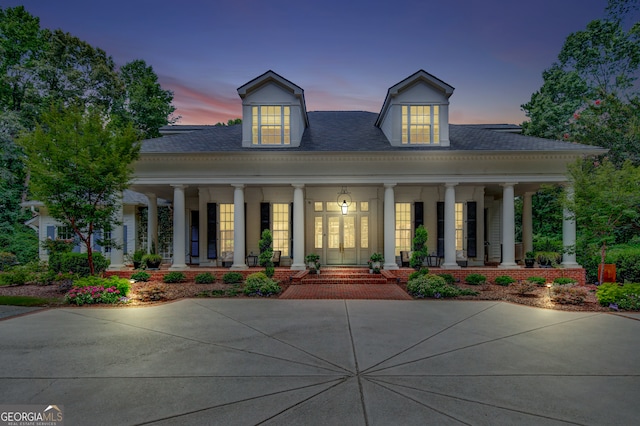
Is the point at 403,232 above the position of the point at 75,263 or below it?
above

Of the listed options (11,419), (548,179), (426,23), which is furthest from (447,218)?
(11,419)

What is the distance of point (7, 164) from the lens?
75.6ft

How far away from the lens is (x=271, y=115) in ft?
49.3

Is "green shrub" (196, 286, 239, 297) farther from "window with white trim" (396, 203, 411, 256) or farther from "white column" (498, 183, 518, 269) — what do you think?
"white column" (498, 183, 518, 269)

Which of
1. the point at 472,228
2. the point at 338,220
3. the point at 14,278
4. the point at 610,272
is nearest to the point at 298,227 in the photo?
the point at 338,220

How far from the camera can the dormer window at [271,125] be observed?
14945mm

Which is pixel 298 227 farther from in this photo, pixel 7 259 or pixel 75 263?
pixel 7 259

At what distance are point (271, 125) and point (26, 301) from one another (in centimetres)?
1085

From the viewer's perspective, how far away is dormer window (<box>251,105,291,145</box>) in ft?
49.0

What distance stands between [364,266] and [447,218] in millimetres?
4666

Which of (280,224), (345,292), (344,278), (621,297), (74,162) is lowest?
(345,292)

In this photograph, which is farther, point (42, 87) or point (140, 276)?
point (42, 87)

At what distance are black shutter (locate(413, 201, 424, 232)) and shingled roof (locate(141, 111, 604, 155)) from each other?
3.19 m

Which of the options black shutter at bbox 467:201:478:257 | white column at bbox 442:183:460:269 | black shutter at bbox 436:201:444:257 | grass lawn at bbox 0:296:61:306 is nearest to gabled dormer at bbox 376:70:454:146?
white column at bbox 442:183:460:269
